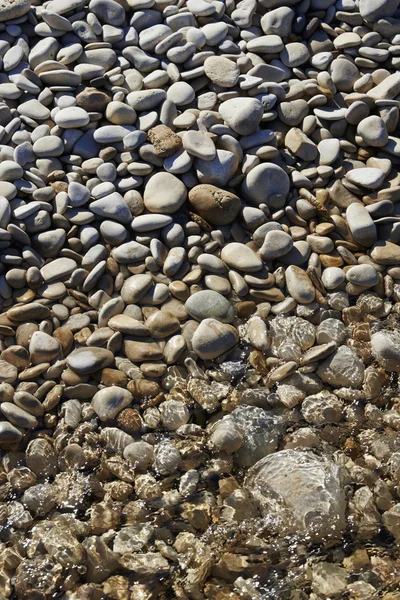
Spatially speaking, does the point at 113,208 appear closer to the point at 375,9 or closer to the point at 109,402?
the point at 109,402

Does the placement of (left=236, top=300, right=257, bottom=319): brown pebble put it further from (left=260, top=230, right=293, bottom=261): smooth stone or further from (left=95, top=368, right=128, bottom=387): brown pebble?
(left=95, top=368, right=128, bottom=387): brown pebble

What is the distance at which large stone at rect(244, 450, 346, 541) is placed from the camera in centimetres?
267

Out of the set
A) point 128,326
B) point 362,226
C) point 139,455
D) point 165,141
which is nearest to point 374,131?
point 362,226

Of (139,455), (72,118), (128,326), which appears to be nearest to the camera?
(139,455)

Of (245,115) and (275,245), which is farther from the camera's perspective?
(245,115)

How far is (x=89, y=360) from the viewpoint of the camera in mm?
3219

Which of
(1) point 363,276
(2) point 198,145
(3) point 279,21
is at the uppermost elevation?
(3) point 279,21

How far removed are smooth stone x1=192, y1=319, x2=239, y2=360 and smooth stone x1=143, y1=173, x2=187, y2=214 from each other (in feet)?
2.25

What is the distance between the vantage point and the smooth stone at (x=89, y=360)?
3207 mm

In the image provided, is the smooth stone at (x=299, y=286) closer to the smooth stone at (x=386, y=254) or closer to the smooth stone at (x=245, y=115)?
the smooth stone at (x=386, y=254)

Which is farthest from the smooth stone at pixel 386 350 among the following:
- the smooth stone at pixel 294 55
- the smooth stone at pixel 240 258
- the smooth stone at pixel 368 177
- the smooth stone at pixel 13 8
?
the smooth stone at pixel 13 8

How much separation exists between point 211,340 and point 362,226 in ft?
3.49

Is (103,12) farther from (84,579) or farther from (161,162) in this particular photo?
(84,579)

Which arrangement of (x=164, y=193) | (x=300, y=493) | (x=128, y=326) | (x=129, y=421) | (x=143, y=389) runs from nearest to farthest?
(x=300, y=493) < (x=129, y=421) < (x=143, y=389) < (x=128, y=326) < (x=164, y=193)
